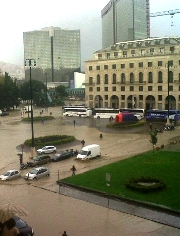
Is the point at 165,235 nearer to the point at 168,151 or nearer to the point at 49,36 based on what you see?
the point at 168,151

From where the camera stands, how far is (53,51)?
18350 cm

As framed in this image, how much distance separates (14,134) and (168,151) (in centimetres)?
2190

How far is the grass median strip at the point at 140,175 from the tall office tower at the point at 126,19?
402ft

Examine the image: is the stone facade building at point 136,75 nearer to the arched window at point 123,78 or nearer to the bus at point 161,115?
the arched window at point 123,78

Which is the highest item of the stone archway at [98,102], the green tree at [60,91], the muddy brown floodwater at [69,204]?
the green tree at [60,91]

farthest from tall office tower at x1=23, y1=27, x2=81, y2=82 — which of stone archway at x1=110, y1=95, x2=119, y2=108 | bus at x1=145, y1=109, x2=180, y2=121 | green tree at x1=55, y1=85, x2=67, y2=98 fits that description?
bus at x1=145, y1=109, x2=180, y2=121

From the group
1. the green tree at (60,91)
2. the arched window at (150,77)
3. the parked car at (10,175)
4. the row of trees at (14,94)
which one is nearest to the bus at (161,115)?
the arched window at (150,77)

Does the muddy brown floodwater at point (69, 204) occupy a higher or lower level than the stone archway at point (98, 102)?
lower

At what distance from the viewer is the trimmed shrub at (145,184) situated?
19.3 metres

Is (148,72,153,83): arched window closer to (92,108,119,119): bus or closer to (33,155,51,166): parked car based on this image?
(92,108,119,119): bus

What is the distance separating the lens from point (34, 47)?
185 meters

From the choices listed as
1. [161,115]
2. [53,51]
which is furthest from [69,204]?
[53,51]

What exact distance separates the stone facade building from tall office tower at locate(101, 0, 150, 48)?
75.7 meters

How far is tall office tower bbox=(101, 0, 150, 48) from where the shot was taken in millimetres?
146125
